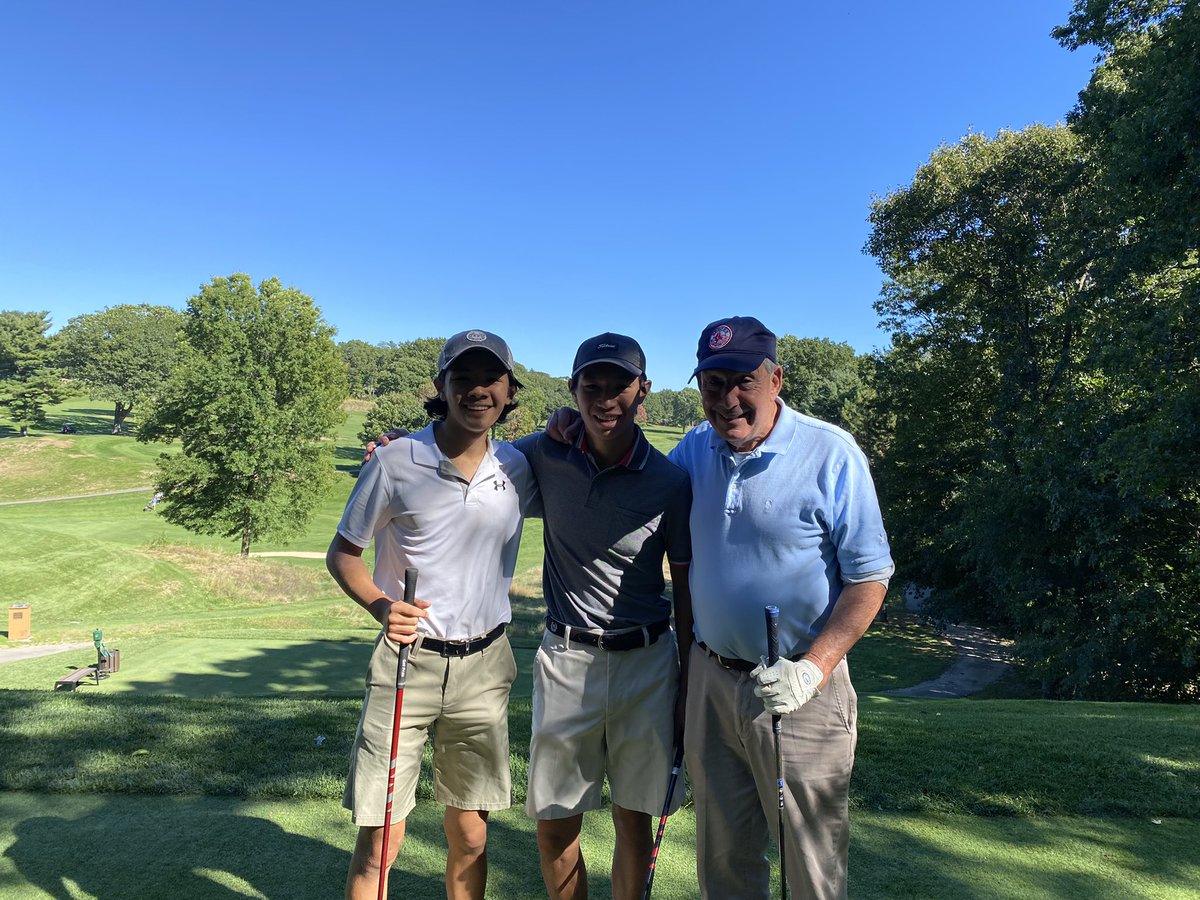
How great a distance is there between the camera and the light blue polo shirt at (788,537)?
2668 millimetres

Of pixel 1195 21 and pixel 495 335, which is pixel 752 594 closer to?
pixel 495 335

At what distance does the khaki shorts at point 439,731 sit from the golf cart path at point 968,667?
16277mm

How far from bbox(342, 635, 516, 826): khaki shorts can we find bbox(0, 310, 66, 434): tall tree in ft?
257

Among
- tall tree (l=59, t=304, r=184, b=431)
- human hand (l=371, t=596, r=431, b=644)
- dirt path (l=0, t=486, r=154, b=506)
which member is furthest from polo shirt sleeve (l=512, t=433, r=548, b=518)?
tall tree (l=59, t=304, r=184, b=431)

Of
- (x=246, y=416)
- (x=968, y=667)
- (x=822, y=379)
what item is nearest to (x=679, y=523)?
(x=968, y=667)

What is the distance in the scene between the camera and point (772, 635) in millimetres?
2574

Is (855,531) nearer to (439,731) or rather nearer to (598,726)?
(598,726)

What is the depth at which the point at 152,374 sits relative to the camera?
75.9 metres

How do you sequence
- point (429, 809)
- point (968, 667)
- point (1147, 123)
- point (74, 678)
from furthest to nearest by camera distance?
point (968, 667), point (1147, 123), point (74, 678), point (429, 809)

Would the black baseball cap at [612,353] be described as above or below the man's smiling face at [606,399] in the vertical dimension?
above

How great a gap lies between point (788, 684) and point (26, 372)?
3315 inches

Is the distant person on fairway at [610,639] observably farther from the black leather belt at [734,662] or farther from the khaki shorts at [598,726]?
the black leather belt at [734,662]

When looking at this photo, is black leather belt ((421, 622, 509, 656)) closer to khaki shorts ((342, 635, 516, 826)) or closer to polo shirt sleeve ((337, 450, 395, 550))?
khaki shorts ((342, 635, 516, 826))

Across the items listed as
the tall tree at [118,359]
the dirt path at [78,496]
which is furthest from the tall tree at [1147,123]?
the tall tree at [118,359]
